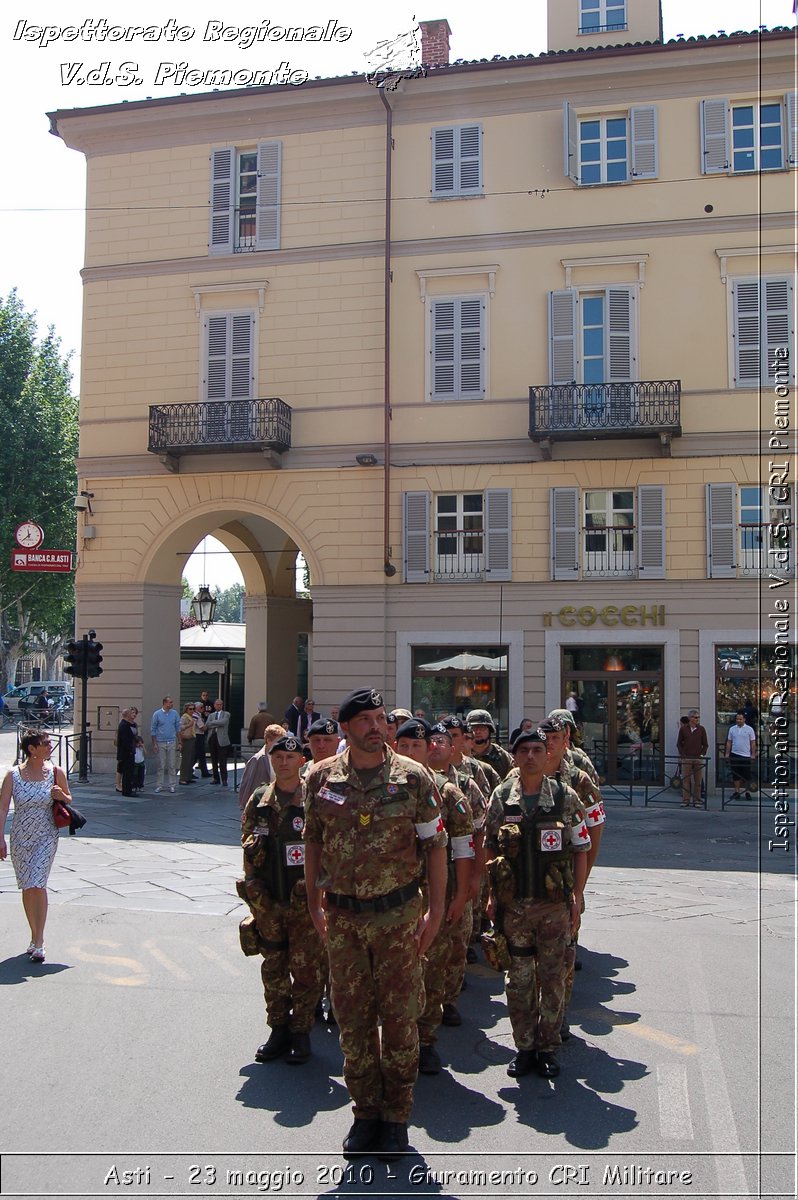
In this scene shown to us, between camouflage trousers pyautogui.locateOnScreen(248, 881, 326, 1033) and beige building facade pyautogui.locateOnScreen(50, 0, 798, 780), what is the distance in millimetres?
14922

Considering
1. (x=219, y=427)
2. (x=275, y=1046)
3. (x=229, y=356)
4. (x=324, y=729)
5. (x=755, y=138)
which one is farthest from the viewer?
(x=229, y=356)

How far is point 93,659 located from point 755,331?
14250mm

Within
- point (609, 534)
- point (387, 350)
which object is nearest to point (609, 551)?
point (609, 534)

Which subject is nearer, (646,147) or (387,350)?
(646,147)

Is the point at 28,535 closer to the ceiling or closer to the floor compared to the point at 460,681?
closer to the ceiling

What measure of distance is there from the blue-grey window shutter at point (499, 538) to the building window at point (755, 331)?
492 cm

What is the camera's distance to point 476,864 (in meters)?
5.91

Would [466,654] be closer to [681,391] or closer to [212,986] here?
[681,391]

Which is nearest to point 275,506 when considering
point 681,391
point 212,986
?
point 681,391

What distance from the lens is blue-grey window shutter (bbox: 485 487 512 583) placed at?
21.0 metres

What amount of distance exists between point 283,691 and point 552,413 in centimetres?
1173

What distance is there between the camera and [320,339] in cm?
2209

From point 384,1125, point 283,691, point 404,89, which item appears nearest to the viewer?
point 384,1125

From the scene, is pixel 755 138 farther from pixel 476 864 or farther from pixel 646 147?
pixel 476 864
